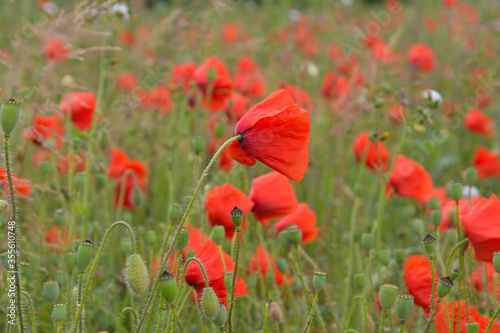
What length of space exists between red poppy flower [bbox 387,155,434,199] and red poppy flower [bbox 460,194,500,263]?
43 cm

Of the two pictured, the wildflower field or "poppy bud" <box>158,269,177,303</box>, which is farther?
the wildflower field

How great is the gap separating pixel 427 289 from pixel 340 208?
812 millimetres

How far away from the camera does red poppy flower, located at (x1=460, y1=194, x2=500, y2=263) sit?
85 cm

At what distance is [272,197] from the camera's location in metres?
1.04

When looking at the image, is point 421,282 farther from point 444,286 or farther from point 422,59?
point 422,59

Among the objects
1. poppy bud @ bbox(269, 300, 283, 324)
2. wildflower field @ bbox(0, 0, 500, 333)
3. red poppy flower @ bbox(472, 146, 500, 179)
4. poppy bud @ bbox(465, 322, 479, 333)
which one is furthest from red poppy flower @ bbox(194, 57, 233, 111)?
red poppy flower @ bbox(472, 146, 500, 179)

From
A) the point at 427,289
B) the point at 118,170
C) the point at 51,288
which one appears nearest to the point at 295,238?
the point at 427,289

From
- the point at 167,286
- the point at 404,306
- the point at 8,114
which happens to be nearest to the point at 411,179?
the point at 404,306

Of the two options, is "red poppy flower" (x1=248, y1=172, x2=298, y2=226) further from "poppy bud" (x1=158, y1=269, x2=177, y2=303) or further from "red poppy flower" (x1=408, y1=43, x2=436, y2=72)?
"red poppy flower" (x1=408, y1=43, x2=436, y2=72)

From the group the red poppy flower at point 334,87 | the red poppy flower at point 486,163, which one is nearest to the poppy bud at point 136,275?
the red poppy flower at point 334,87

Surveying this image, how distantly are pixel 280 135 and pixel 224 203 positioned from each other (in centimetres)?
31

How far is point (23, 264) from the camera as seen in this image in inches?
30.5

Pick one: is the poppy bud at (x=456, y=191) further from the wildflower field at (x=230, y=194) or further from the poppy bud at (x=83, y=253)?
the poppy bud at (x=83, y=253)

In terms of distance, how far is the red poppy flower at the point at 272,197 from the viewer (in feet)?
3.43
